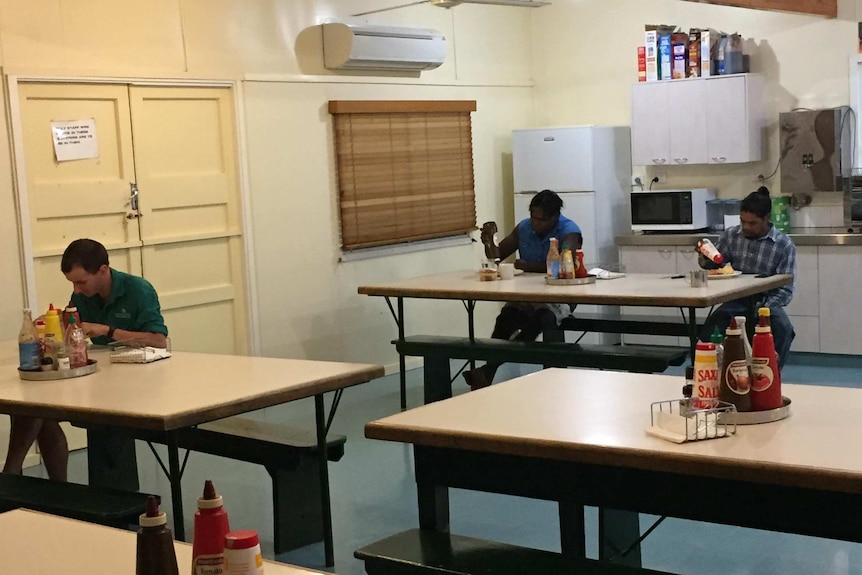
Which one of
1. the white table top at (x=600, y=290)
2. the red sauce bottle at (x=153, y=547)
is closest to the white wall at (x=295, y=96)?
the white table top at (x=600, y=290)

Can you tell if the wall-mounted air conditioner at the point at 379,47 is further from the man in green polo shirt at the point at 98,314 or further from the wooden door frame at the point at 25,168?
the man in green polo shirt at the point at 98,314

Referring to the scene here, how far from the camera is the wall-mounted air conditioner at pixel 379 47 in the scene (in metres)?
7.82

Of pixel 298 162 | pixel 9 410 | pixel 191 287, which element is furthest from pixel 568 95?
pixel 9 410

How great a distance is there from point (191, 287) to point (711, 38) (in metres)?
4.30

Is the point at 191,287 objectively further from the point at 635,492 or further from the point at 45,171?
the point at 635,492

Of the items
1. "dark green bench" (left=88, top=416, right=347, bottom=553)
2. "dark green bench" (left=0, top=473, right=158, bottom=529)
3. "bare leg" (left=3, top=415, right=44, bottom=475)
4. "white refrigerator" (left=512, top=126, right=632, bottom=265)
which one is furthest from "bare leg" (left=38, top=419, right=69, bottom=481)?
"white refrigerator" (left=512, top=126, right=632, bottom=265)

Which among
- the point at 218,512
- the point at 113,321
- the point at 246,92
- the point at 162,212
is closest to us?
the point at 218,512

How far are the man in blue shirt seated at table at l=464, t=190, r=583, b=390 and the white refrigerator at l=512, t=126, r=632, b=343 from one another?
1.62 meters

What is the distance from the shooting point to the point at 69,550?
225cm

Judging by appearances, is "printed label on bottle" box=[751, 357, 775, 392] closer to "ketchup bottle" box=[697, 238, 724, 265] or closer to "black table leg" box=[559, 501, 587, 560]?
"black table leg" box=[559, 501, 587, 560]

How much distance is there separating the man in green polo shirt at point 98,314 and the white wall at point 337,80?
1.24 meters

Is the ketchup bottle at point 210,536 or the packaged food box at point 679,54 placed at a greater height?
the packaged food box at point 679,54

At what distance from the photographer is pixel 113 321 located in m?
4.94

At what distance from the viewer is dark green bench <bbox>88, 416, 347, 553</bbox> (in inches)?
175
